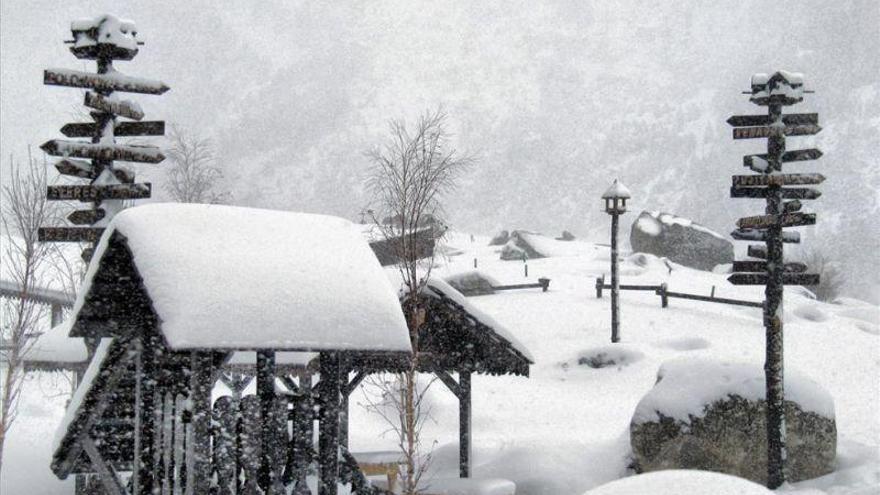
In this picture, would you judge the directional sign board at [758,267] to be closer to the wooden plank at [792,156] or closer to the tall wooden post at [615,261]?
the wooden plank at [792,156]

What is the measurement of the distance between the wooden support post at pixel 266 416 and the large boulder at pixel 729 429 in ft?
31.3

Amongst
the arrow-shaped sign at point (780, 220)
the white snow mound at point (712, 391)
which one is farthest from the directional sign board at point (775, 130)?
the white snow mound at point (712, 391)

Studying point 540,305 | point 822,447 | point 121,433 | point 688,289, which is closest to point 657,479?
point 121,433

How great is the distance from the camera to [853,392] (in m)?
22.4

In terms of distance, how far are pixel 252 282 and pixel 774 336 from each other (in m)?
10.9

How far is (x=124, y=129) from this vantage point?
15.3 meters

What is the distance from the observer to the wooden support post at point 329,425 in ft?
23.4

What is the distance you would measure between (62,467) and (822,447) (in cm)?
1250

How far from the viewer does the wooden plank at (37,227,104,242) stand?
14508 mm

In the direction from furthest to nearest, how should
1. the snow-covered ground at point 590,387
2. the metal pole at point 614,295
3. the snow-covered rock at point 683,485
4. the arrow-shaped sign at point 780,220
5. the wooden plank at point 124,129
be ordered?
the metal pole at point 614,295 → the snow-covered ground at point 590,387 → the wooden plank at point 124,129 → the arrow-shaped sign at point 780,220 → the snow-covered rock at point 683,485

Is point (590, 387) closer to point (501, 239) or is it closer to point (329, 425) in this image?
point (329, 425)

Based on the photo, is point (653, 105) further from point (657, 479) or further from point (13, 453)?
point (657, 479)

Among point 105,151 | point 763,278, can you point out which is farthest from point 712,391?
point 105,151

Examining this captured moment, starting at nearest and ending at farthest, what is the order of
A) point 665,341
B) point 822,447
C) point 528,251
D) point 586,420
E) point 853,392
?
point 822,447 → point 586,420 → point 853,392 → point 665,341 → point 528,251
